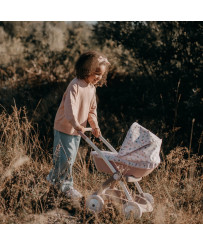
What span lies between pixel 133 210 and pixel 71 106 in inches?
47.8

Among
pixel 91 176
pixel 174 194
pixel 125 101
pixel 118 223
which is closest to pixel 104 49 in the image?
pixel 125 101

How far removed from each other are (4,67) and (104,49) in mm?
2704

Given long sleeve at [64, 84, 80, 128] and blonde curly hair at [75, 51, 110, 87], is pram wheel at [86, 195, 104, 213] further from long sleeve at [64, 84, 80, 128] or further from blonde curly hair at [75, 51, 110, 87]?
blonde curly hair at [75, 51, 110, 87]

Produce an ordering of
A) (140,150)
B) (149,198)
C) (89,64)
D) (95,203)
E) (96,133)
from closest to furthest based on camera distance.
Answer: (140,150)
(95,203)
(89,64)
(149,198)
(96,133)

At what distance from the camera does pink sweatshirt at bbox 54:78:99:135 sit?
10.8 ft

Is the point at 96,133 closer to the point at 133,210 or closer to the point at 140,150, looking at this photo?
the point at 140,150

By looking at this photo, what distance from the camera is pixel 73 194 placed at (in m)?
3.60

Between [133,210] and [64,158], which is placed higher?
[64,158]

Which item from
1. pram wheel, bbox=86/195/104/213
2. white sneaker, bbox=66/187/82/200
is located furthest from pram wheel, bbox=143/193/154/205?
white sneaker, bbox=66/187/82/200

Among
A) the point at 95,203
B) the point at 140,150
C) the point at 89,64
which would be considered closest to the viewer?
the point at 140,150

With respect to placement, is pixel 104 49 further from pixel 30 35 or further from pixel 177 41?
pixel 177 41

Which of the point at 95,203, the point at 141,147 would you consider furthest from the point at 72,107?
the point at 95,203

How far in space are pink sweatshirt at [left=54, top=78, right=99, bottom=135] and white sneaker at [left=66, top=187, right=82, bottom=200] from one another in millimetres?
662

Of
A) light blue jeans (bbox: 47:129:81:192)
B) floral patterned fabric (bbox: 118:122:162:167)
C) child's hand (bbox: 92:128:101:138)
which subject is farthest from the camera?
child's hand (bbox: 92:128:101:138)
